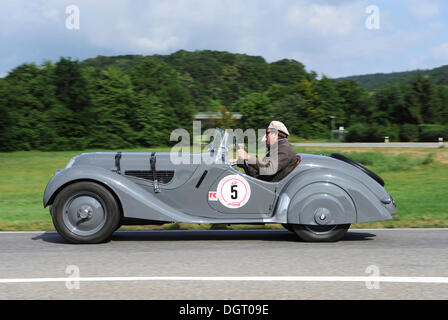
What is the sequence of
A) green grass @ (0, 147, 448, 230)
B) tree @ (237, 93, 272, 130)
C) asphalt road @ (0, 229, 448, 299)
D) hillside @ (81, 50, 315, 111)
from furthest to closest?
hillside @ (81, 50, 315, 111) < tree @ (237, 93, 272, 130) < green grass @ (0, 147, 448, 230) < asphalt road @ (0, 229, 448, 299)

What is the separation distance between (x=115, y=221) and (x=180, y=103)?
32.2 meters

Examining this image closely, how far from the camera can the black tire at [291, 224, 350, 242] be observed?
614 centimetres

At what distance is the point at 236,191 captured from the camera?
609 cm

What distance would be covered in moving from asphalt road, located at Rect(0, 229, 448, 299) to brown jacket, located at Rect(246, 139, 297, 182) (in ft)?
2.78

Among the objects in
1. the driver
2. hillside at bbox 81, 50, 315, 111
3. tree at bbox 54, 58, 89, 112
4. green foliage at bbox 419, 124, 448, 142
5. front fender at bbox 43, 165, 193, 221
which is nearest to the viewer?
front fender at bbox 43, 165, 193, 221

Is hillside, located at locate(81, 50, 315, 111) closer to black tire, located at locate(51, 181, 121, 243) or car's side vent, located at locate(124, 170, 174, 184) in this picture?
car's side vent, located at locate(124, 170, 174, 184)

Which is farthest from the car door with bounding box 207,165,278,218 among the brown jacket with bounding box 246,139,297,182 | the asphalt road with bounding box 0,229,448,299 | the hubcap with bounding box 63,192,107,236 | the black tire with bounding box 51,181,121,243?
the hubcap with bounding box 63,192,107,236

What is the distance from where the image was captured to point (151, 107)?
35062 millimetres

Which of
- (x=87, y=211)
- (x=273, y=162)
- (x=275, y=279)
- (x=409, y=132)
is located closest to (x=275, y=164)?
(x=273, y=162)

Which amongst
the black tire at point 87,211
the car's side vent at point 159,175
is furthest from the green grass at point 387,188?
the car's side vent at point 159,175

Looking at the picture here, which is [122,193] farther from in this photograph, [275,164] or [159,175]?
[275,164]

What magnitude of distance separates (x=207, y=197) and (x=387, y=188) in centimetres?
913
